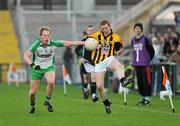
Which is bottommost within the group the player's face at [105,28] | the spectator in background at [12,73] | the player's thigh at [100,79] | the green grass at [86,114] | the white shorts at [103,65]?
the green grass at [86,114]

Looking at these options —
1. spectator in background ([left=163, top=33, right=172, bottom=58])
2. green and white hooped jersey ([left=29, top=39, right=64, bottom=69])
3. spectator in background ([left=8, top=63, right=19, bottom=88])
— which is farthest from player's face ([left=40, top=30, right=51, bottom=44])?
spectator in background ([left=8, top=63, right=19, bottom=88])

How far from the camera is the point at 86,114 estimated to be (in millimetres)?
19000

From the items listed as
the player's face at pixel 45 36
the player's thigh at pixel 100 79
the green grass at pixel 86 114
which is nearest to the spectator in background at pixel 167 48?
the green grass at pixel 86 114

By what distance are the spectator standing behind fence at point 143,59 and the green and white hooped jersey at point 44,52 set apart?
4288 mm

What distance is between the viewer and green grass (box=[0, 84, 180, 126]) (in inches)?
662

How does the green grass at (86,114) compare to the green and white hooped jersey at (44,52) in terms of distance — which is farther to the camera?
the green and white hooped jersey at (44,52)

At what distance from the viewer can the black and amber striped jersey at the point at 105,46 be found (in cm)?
1967

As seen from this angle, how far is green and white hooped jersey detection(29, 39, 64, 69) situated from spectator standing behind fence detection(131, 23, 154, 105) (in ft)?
14.1

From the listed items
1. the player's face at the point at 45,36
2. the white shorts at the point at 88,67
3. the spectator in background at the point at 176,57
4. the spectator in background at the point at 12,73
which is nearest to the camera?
the player's face at the point at 45,36

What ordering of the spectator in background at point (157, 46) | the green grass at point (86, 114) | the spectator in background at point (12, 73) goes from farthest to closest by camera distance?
the spectator in background at point (12, 73) → the spectator in background at point (157, 46) → the green grass at point (86, 114)

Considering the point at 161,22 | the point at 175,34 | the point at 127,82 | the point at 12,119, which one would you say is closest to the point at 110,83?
the point at 175,34

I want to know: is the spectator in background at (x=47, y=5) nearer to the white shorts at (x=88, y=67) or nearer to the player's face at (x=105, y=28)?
the white shorts at (x=88, y=67)

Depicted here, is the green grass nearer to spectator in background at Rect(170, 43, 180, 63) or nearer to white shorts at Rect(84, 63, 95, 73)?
white shorts at Rect(84, 63, 95, 73)

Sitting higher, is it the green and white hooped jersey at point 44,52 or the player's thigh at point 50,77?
the green and white hooped jersey at point 44,52
